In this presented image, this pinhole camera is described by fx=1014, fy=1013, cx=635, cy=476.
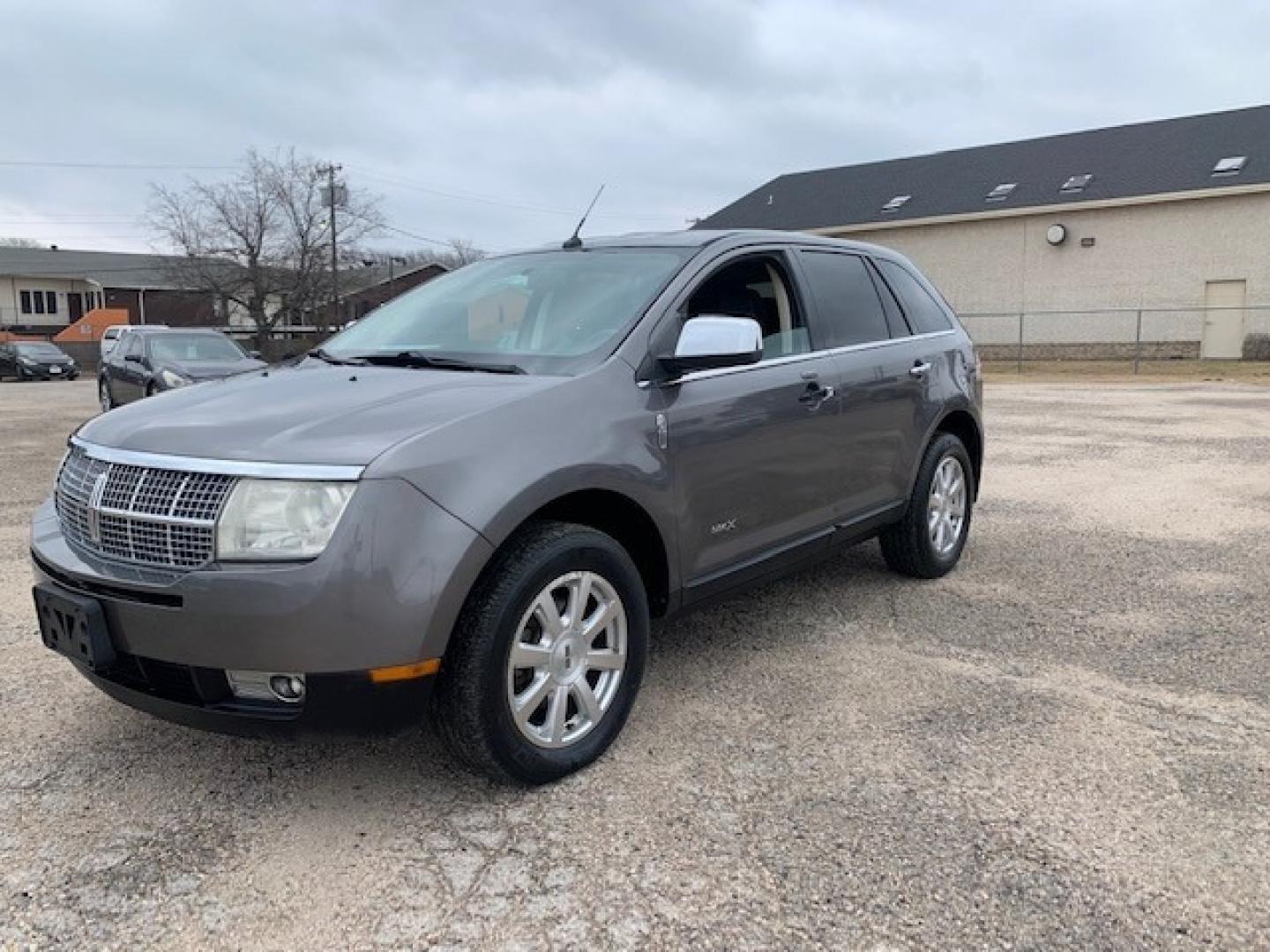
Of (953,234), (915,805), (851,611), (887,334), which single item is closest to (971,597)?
(851,611)

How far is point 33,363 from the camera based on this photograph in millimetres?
31703

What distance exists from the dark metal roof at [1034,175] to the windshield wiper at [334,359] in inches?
1169

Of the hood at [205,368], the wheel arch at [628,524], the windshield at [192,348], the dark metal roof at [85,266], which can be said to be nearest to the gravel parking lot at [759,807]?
the wheel arch at [628,524]

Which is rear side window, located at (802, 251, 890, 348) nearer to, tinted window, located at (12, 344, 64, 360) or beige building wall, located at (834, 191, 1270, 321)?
beige building wall, located at (834, 191, 1270, 321)

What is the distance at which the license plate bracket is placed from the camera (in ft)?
9.03

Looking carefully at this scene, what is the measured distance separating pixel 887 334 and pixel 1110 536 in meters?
2.49

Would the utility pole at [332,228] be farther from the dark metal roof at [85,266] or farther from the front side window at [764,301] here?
the front side window at [764,301]

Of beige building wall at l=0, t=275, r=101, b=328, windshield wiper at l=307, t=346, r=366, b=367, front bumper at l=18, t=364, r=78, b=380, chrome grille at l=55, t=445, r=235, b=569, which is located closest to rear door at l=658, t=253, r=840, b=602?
windshield wiper at l=307, t=346, r=366, b=367

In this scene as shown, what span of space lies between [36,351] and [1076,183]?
33.0 meters

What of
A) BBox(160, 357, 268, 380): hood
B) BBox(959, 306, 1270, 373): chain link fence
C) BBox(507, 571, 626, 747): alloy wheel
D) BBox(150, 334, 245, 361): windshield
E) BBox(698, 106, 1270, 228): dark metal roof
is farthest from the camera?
BBox(698, 106, 1270, 228): dark metal roof

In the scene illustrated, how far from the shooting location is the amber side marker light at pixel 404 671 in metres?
2.63

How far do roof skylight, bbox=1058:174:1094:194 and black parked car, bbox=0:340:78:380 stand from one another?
3195 centimetres

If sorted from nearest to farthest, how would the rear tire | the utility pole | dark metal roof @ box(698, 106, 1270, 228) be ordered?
the rear tire
dark metal roof @ box(698, 106, 1270, 228)
the utility pole

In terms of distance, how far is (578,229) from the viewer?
4.64 metres
